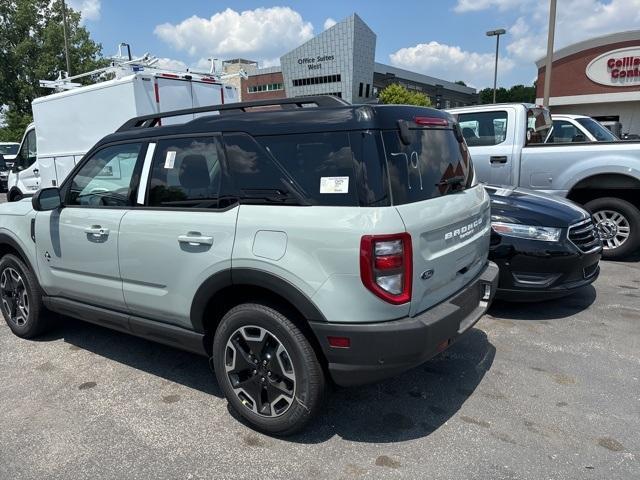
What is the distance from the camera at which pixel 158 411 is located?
10.7 ft

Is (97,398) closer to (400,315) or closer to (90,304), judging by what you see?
(90,304)

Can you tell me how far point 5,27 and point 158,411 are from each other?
37977 millimetres

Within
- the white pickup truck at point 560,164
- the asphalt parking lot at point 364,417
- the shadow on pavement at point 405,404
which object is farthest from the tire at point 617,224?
the shadow on pavement at point 405,404

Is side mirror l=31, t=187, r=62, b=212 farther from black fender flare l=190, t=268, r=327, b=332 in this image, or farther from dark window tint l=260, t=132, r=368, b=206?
dark window tint l=260, t=132, r=368, b=206

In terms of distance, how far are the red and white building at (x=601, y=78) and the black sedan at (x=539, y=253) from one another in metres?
32.2

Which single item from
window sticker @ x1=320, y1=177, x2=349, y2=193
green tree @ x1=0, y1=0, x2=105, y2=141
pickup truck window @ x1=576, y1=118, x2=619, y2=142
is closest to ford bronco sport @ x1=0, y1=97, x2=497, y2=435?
window sticker @ x1=320, y1=177, x2=349, y2=193

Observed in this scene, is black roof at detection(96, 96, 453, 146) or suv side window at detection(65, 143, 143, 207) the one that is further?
suv side window at detection(65, 143, 143, 207)

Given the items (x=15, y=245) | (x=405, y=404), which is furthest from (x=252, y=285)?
(x=15, y=245)

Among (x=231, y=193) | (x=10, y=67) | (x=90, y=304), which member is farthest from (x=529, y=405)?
(x=10, y=67)

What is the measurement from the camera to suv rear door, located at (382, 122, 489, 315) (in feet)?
8.54

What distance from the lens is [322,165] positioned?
8.74 feet

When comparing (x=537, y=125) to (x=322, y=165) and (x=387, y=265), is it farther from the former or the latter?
(x=387, y=265)

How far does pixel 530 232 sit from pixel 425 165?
220cm

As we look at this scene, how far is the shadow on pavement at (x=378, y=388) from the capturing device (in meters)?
2.99
